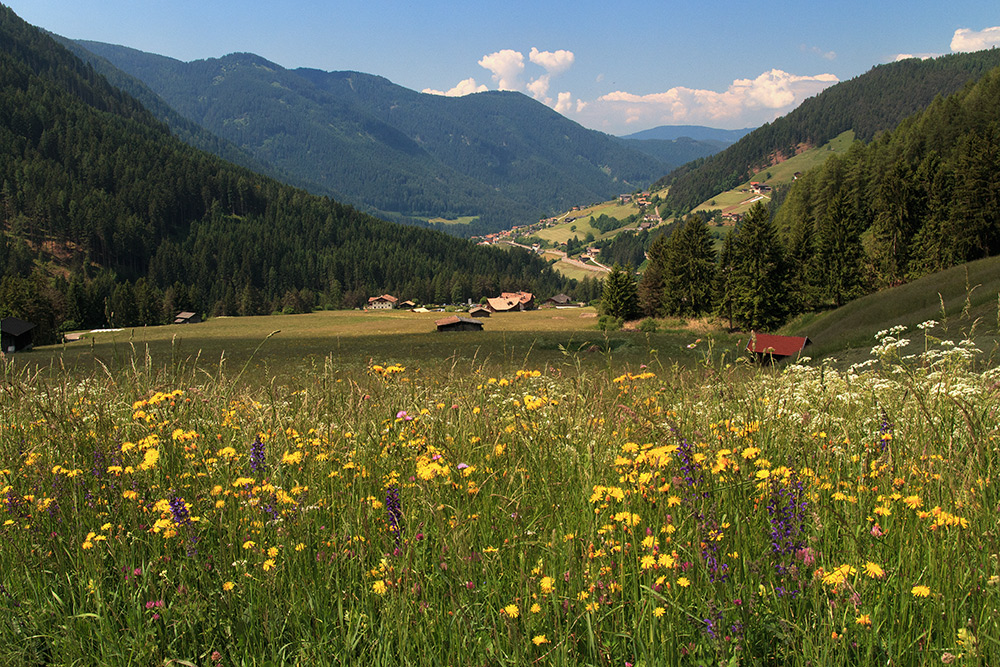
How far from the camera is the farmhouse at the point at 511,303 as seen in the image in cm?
15925

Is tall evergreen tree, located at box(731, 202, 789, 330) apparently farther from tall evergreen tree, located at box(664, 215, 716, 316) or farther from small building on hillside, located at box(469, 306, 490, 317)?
small building on hillside, located at box(469, 306, 490, 317)

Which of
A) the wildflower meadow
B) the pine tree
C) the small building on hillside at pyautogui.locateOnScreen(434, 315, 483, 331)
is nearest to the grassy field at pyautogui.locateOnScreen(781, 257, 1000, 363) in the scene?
the pine tree

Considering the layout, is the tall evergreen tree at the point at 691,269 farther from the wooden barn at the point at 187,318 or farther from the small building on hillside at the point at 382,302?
the small building on hillside at the point at 382,302

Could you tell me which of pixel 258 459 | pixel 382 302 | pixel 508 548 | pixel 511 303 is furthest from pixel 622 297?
pixel 382 302

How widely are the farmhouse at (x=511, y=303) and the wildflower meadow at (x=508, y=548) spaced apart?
151m

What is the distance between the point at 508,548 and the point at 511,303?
527ft

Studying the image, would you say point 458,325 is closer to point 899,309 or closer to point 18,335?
point 18,335

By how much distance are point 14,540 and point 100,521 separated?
16.6 inches

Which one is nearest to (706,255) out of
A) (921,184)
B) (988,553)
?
(921,184)

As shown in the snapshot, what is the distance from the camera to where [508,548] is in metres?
3.05

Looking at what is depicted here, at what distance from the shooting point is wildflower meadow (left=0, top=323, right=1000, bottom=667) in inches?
93.7

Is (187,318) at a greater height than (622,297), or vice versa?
(622,297)

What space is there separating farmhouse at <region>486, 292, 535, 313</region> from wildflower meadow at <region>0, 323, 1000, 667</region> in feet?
494

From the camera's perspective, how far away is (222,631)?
2664 millimetres
